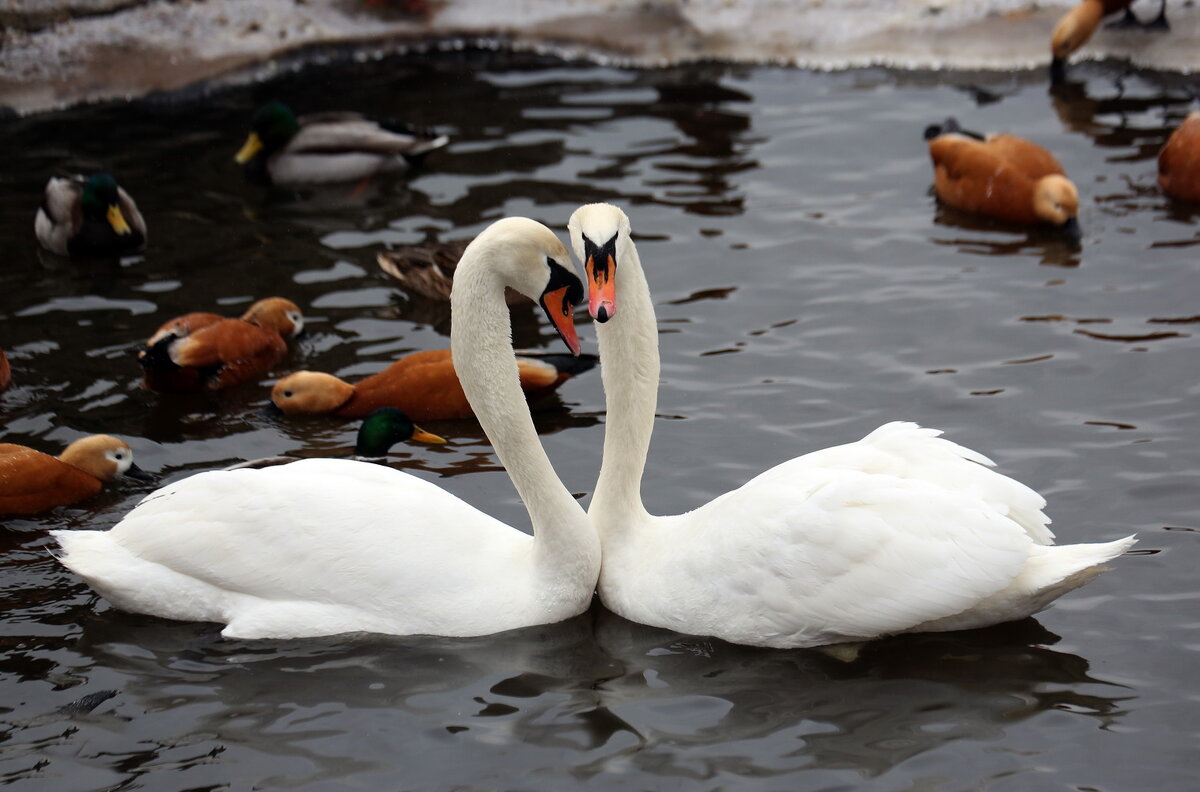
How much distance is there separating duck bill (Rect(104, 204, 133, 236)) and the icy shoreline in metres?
3.96

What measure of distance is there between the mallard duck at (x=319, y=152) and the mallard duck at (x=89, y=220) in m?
1.49

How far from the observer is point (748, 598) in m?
5.39

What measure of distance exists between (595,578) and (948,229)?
525 centimetres

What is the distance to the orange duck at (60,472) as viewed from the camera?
6.73m

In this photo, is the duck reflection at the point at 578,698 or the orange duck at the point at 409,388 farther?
the orange duck at the point at 409,388

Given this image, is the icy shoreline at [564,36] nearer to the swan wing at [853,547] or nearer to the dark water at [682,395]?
the dark water at [682,395]

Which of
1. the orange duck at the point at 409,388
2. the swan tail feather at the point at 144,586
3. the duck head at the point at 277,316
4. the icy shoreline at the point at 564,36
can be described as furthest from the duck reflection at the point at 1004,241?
the swan tail feather at the point at 144,586

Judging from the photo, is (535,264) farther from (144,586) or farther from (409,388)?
(409,388)

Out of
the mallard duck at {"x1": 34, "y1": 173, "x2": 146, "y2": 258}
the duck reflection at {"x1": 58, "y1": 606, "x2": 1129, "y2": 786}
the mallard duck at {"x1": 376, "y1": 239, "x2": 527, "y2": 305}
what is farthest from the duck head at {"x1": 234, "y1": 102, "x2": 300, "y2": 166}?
the duck reflection at {"x1": 58, "y1": 606, "x2": 1129, "y2": 786}

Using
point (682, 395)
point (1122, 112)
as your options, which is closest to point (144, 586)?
point (682, 395)

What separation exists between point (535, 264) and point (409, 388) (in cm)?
248

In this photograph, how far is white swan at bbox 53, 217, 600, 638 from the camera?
18.2 feet

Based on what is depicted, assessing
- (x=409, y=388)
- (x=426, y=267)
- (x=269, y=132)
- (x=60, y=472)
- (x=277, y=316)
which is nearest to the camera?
(x=60, y=472)

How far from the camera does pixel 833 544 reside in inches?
206
